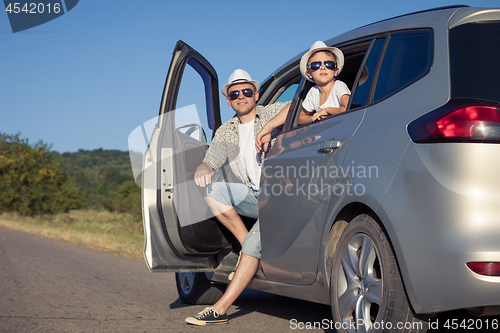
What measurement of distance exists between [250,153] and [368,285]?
2157 mm

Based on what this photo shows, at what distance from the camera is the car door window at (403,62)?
260 cm

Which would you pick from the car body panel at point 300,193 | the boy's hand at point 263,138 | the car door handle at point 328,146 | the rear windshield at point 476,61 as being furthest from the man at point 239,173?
the rear windshield at point 476,61

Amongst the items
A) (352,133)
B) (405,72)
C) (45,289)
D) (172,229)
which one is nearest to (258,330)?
(172,229)

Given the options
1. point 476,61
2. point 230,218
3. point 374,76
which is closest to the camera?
point 476,61

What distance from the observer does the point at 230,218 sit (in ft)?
14.4

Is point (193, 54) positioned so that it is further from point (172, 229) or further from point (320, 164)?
point (320, 164)

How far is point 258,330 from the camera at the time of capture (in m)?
3.84

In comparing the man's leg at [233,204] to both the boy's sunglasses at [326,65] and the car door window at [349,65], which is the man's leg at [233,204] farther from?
the boy's sunglasses at [326,65]

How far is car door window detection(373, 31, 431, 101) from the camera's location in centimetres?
260

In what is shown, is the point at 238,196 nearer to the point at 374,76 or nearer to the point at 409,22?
the point at 374,76

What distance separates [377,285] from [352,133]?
87 cm

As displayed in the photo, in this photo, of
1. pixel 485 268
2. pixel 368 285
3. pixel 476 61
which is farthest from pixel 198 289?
pixel 476 61

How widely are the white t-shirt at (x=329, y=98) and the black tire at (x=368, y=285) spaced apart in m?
1.14

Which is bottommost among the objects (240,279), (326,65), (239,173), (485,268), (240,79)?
(240,279)
